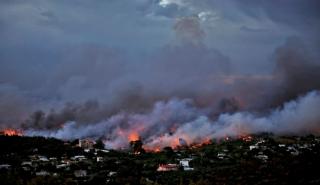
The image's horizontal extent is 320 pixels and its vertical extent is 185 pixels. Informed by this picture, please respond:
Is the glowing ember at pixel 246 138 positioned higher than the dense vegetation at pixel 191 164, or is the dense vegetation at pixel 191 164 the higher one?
the glowing ember at pixel 246 138

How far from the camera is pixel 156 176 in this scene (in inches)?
1615

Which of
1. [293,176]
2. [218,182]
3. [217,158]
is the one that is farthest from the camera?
[217,158]

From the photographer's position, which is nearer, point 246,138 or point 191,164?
point 191,164

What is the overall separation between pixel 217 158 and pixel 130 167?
11.7 meters

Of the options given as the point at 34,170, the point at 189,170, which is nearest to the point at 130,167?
the point at 189,170

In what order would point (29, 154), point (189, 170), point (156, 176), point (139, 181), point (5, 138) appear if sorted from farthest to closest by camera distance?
point (5, 138)
point (29, 154)
point (189, 170)
point (156, 176)
point (139, 181)

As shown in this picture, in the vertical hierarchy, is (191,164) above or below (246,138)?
below

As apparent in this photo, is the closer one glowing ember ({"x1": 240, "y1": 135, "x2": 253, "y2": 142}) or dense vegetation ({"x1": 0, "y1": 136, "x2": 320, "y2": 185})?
dense vegetation ({"x1": 0, "y1": 136, "x2": 320, "y2": 185})

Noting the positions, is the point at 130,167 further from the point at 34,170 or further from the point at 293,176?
the point at 293,176

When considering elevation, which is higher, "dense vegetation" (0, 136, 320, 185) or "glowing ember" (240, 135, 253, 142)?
"glowing ember" (240, 135, 253, 142)

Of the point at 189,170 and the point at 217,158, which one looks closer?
the point at 189,170

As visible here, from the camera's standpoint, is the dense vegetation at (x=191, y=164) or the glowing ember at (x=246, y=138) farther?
the glowing ember at (x=246, y=138)

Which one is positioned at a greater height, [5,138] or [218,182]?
[5,138]

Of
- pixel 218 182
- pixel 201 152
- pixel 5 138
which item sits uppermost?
pixel 5 138
